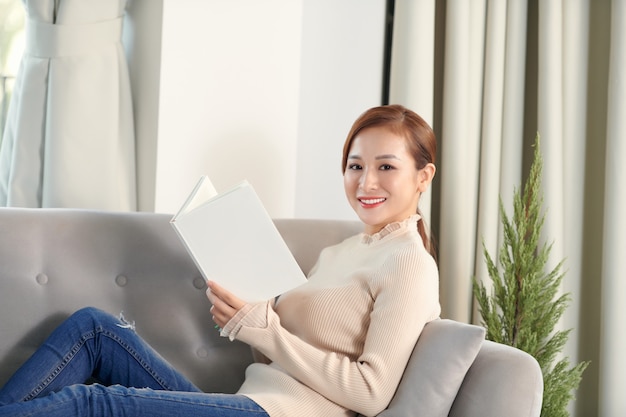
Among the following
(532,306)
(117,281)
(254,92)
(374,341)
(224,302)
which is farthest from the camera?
(254,92)

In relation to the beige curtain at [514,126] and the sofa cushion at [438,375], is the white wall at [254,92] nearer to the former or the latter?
the beige curtain at [514,126]

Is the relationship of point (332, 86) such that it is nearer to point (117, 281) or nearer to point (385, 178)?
point (385, 178)

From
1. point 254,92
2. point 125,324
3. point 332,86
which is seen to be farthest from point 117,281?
point 332,86

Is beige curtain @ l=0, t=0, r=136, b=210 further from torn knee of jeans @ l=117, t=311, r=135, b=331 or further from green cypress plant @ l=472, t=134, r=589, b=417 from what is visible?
green cypress plant @ l=472, t=134, r=589, b=417

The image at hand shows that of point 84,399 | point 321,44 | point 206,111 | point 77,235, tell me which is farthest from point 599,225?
point 84,399

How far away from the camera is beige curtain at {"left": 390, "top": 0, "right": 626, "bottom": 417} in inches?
116

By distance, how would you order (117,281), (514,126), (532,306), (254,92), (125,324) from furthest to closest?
(514,126)
(254,92)
(532,306)
(117,281)
(125,324)

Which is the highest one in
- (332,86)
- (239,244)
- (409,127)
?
(332,86)

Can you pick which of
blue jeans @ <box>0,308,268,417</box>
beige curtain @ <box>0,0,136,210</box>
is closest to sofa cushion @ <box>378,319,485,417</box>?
blue jeans @ <box>0,308,268,417</box>

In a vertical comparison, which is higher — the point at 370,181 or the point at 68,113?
the point at 68,113

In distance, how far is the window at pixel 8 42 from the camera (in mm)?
3071

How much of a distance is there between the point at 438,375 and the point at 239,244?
516mm

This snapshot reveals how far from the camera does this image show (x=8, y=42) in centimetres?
309

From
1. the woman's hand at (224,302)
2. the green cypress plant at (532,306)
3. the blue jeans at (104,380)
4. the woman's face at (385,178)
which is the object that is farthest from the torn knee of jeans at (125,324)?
the green cypress plant at (532,306)
